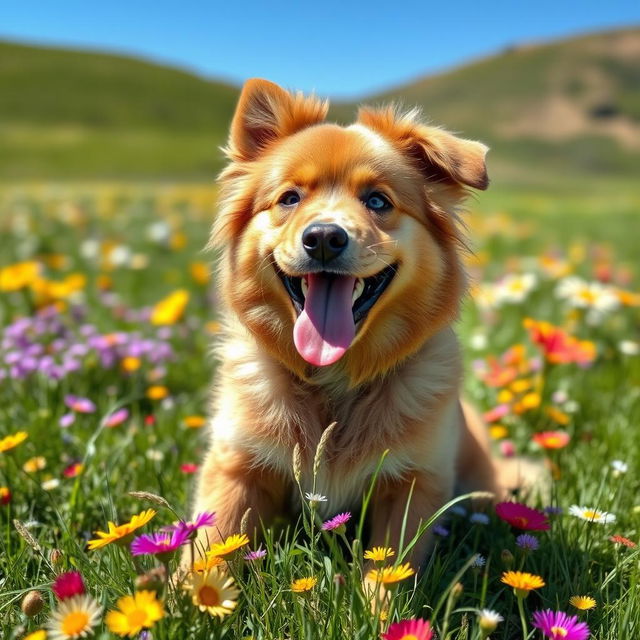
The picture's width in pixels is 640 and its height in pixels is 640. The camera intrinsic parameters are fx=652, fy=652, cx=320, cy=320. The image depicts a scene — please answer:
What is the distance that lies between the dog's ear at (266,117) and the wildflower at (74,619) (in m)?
1.68

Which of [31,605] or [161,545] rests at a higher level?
[161,545]

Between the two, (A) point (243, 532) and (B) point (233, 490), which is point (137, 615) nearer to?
(A) point (243, 532)

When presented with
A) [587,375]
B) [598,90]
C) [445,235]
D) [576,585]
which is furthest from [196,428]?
[598,90]

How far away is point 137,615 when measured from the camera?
1.32 meters

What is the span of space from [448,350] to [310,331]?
600 millimetres

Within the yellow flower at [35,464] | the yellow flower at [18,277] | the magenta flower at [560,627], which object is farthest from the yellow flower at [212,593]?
the yellow flower at [18,277]

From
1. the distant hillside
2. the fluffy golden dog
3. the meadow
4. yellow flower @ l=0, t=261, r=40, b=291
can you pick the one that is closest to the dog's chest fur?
the fluffy golden dog

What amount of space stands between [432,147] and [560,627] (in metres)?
1.55

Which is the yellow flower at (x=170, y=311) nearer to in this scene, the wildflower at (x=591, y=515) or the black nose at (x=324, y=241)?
the black nose at (x=324, y=241)

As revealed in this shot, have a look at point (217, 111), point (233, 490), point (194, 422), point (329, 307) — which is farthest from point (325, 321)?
point (217, 111)

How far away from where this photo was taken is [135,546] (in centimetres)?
148

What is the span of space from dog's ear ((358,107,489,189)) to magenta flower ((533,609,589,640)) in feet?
4.15

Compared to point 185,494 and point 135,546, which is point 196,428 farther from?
point 135,546

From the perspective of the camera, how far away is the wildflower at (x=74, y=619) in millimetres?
1325
